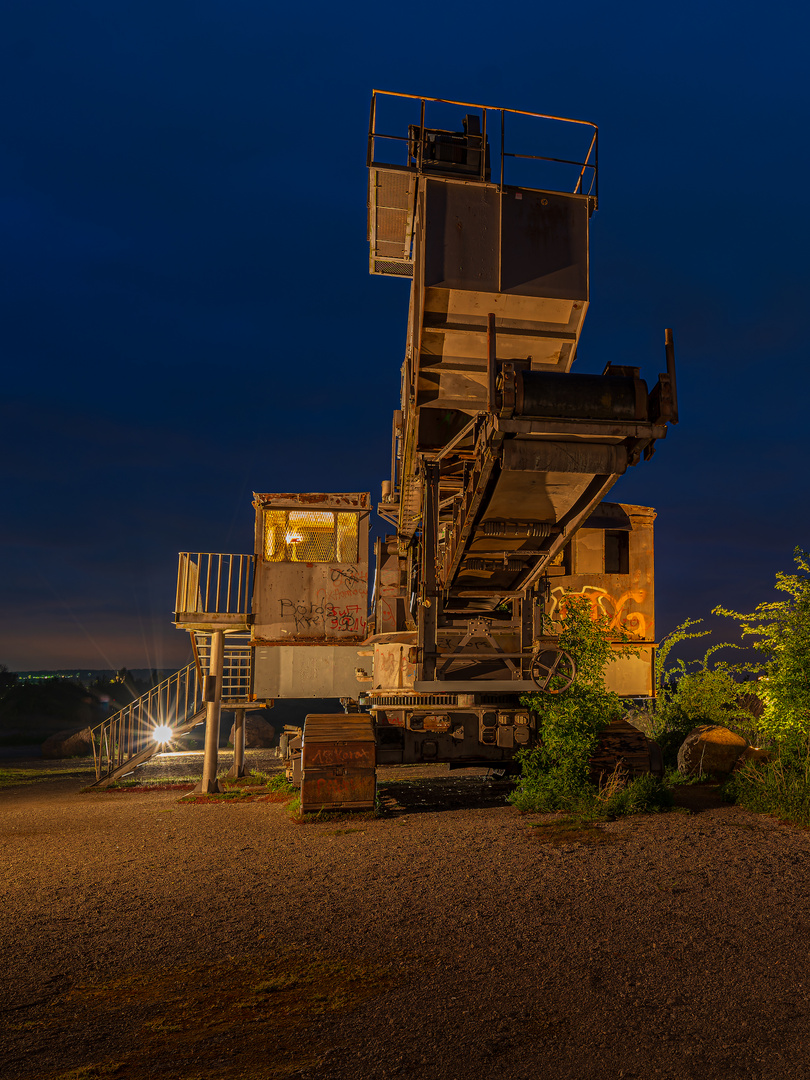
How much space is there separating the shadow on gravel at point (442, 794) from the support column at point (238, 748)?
16.8 feet

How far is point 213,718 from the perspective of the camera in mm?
13750

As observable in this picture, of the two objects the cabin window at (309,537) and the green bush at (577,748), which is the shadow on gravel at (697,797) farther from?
the cabin window at (309,537)

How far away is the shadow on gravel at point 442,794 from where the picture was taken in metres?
9.95

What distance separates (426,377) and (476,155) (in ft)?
10.4

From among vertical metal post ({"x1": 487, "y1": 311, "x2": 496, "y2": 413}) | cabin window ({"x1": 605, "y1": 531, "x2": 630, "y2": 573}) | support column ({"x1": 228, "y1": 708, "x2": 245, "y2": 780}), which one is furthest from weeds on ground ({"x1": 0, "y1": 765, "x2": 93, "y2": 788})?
vertical metal post ({"x1": 487, "y1": 311, "x2": 496, "y2": 413})

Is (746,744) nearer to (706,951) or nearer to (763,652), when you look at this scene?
(763,652)

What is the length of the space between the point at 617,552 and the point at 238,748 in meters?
11.2

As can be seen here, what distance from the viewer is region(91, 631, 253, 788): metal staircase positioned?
51.1ft

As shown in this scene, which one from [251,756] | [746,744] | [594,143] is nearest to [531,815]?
[746,744]

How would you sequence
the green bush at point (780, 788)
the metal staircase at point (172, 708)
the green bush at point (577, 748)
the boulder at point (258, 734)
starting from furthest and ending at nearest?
the boulder at point (258, 734) < the metal staircase at point (172, 708) < the green bush at point (577, 748) < the green bush at point (780, 788)

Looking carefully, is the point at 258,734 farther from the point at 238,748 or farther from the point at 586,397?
the point at 586,397

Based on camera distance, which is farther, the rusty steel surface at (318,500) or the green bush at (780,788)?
the rusty steel surface at (318,500)

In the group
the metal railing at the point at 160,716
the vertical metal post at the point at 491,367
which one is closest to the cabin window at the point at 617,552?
→ the metal railing at the point at 160,716

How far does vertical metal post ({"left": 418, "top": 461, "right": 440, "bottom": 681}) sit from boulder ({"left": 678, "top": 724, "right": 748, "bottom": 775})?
21.2 ft
